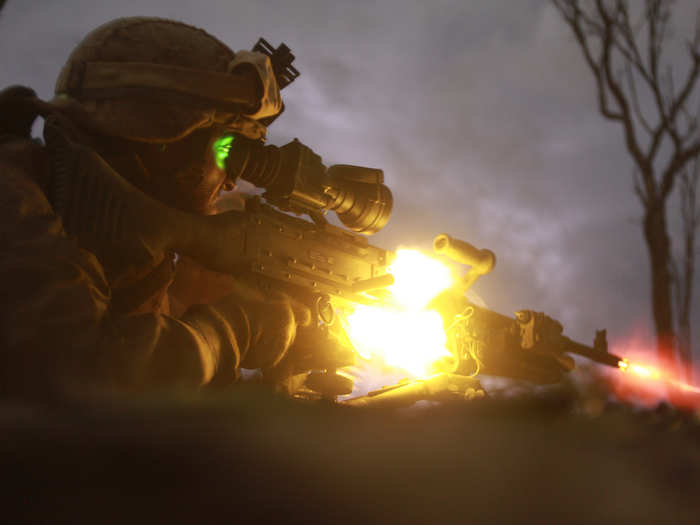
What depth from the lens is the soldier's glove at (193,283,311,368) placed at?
1.77m

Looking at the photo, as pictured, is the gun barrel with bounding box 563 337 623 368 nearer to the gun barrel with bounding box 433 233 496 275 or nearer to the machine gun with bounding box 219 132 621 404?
the machine gun with bounding box 219 132 621 404

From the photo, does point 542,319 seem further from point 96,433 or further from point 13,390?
point 96,433

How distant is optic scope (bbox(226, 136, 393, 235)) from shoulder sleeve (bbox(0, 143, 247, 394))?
0.85m

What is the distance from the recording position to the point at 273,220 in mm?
2215

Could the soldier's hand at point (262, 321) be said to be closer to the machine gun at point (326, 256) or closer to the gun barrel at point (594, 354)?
the machine gun at point (326, 256)

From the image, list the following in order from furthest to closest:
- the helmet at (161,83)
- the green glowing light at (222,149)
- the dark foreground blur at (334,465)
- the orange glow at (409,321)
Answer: the orange glow at (409,321) < the green glowing light at (222,149) < the helmet at (161,83) < the dark foreground blur at (334,465)

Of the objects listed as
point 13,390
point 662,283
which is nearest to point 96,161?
point 13,390

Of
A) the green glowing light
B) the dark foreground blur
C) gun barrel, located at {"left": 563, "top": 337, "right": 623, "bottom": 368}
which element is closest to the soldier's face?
the green glowing light

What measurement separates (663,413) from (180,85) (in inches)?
70.9

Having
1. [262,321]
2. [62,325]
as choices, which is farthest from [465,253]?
[62,325]

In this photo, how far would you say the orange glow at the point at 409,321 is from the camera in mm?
2656

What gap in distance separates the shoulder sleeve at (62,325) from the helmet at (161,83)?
343mm

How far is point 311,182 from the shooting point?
221cm

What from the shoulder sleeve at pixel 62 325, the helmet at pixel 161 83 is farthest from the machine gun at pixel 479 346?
the helmet at pixel 161 83
